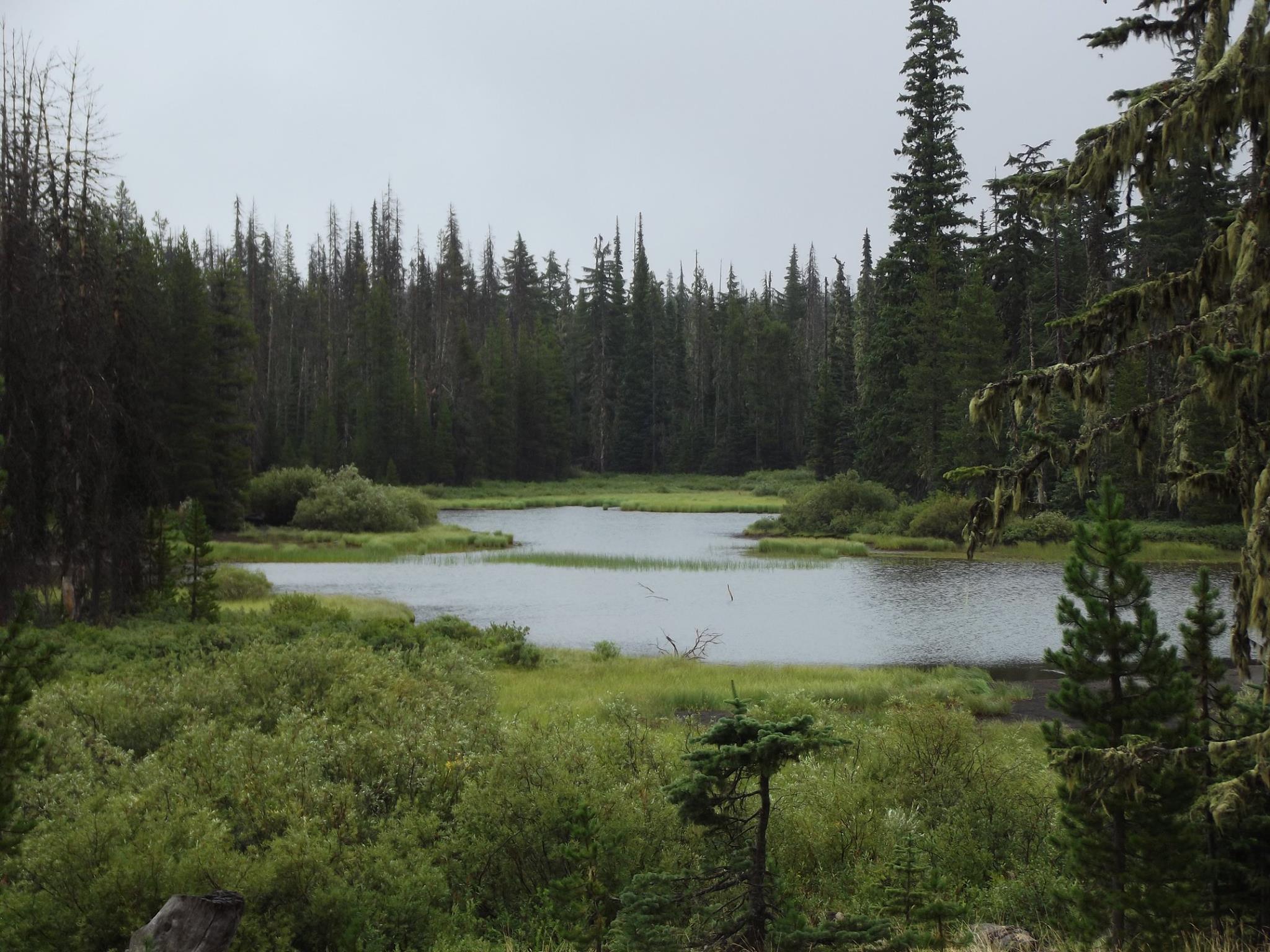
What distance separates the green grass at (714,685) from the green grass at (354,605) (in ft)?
19.7

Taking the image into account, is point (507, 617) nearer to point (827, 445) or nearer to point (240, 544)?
point (240, 544)

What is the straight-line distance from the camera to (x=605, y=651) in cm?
1964

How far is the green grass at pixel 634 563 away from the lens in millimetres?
33781

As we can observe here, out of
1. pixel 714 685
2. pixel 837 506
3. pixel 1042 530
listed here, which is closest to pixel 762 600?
pixel 714 685

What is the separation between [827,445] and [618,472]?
24.6 metres

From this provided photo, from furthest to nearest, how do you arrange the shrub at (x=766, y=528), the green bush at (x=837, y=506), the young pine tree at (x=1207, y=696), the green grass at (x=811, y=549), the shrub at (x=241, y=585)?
the shrub at (x=766, y=528) < the green bush at (x=837, y=506) < the green grass at (x=811, y=549) < the shrub at (x=241, y=585) < the young pine tree at (x=1207, y=696)

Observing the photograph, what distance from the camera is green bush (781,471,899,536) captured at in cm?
4544

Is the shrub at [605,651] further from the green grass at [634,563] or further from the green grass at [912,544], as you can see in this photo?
the green grass at [912,544]

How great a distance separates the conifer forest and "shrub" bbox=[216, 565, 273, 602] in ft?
0.78

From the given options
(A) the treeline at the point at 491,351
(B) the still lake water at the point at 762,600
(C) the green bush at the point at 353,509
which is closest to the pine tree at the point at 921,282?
(A) the treeline at the point at 491,351

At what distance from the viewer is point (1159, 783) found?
5402 millimetres

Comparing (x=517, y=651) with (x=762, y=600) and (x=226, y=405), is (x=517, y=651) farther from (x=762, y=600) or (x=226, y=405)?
(x=226, y=405)

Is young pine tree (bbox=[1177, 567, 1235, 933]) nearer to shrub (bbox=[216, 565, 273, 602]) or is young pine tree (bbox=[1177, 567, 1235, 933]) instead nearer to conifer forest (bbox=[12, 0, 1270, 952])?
conifer forest (bbox=[12, 0, 1270, 952])

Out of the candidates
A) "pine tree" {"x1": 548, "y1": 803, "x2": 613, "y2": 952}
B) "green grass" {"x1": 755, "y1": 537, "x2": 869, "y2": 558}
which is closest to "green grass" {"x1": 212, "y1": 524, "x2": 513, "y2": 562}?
"green grass" {"x1": 755, "y1": 537, "x2": 869, "y2": 558}
